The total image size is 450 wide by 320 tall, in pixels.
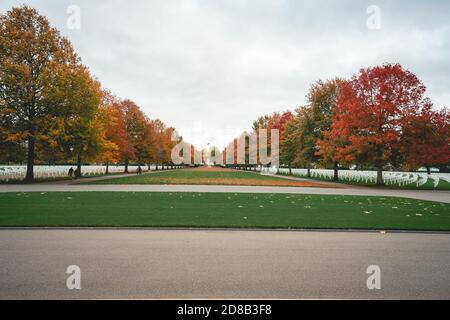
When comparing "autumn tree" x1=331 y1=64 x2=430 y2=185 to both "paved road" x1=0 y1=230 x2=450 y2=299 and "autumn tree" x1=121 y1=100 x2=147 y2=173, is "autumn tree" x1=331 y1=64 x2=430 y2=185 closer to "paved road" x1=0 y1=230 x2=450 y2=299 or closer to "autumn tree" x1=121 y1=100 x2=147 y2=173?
"paved road" x1=0 y1=230 x2=450 y2=299

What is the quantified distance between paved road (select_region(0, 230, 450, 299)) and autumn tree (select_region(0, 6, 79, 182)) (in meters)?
24.7

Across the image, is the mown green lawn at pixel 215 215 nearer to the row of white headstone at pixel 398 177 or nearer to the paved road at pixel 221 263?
the paved road at pixel 221 263

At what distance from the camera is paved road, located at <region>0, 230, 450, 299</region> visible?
16.3 ft

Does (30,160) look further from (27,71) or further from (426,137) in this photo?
(426,137)

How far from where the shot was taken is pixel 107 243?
7.82 meters

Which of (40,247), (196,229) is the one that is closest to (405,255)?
(196,229)

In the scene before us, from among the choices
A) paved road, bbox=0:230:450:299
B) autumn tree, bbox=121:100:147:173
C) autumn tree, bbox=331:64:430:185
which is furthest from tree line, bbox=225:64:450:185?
autumn tree, bbox=121:100:147:173

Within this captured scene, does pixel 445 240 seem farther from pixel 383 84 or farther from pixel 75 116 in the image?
pixel 75 116

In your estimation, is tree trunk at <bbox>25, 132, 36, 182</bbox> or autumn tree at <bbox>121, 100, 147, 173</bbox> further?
autumn tree at <bbox>121, 100, 147, 173</bbox>

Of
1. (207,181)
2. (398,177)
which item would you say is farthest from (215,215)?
(398,177)

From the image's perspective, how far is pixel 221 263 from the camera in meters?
6.36

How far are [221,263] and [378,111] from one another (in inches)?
1028

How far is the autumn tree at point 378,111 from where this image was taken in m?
28.3

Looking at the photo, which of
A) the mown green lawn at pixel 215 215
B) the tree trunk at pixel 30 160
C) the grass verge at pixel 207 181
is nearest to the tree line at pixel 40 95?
the tree trunk at pixel 30 160
